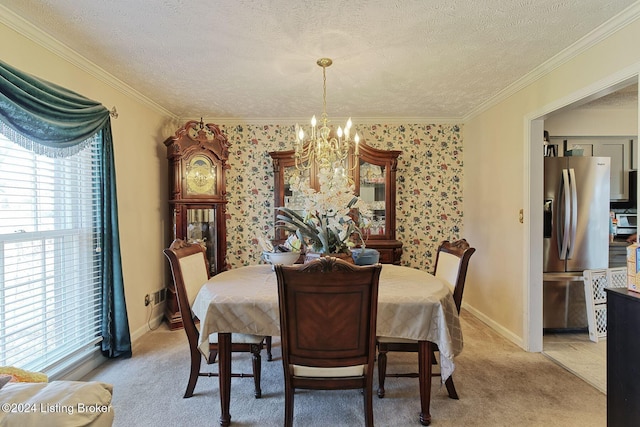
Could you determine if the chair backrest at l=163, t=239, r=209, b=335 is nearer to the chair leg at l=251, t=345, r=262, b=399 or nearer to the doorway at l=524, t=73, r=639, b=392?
the chair leg at l=251, t=345, r=262, b=399

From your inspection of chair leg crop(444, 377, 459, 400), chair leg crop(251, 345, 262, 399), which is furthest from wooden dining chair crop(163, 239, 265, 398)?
chair leg crop(444, 377, 459, 400)

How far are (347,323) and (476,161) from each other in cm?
297

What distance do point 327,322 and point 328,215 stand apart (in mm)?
742

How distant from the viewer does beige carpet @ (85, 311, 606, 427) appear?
190 cm

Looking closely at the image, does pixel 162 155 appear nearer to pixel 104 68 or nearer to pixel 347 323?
pixel 104 68

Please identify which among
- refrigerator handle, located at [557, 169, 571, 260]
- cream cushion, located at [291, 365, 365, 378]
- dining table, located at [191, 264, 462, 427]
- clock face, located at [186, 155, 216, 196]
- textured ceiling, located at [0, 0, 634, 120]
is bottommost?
cream cushion, located at [291, 365, 365, 378]

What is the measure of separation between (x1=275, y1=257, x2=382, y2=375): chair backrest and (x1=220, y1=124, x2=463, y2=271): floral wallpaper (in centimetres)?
258

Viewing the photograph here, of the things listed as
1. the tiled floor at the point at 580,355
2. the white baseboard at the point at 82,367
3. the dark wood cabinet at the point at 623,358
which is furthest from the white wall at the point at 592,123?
the white baseboard at the point at 82,367

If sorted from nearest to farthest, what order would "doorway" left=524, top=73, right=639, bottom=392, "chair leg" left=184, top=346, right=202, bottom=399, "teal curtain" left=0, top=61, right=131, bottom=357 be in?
"teal curtain" left=0, top=61, right=131, bottom=357 < "chair leg" left=184, top=346, right=202, bottom=399 < "doorway" left=524, top=73, right=639, bottom=392

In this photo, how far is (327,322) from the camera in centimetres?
154

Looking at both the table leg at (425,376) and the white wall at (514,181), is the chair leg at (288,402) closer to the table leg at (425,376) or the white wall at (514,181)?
the table leg at (425,376)

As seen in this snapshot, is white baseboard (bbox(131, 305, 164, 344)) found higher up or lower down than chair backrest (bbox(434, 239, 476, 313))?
lower down

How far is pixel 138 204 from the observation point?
124 inches

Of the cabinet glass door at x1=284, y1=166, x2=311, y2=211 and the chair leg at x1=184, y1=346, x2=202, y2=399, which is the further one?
the cabinet glass door at x1=284, y1=166, x2=311, y2=211
